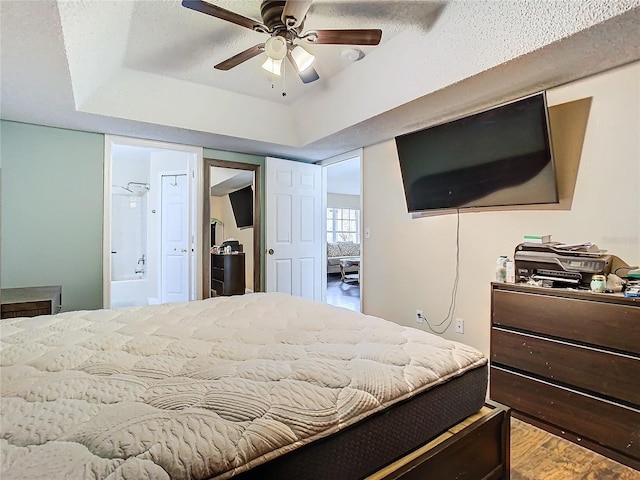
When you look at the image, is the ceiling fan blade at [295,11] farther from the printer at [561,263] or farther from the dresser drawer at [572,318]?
the dresser drawer at [572,318]

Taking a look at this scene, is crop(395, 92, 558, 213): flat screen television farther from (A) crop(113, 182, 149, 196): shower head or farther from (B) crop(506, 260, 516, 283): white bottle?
(A) crop(113, 182, 149, 196): shower head

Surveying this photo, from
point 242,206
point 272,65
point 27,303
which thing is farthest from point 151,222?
point 272,65

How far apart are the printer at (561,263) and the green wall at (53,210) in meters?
3.78

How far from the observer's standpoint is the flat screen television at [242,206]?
6078mm

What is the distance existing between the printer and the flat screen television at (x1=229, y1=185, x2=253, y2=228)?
4534 mm

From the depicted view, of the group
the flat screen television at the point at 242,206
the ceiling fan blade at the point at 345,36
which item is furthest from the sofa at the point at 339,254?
the ceiling fan blade at the point at 345,36

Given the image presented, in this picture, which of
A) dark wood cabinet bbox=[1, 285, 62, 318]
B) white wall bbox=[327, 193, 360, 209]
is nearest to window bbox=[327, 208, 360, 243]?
white wall bbox=[327, 193, 360, 209]

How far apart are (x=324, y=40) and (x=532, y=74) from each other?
1359 mm

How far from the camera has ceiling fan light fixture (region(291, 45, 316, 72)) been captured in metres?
2.10

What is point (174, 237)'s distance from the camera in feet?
15.5

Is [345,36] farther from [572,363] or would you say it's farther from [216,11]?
[572,363]

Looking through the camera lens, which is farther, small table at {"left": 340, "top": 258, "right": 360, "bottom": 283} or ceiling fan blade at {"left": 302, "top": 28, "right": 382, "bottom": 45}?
small table at {"left": 340, "top": 258, "right": 360, "bottom": 283}

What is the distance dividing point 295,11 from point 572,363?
243cm

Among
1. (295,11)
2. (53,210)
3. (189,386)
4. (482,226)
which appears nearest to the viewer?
(189,386)
